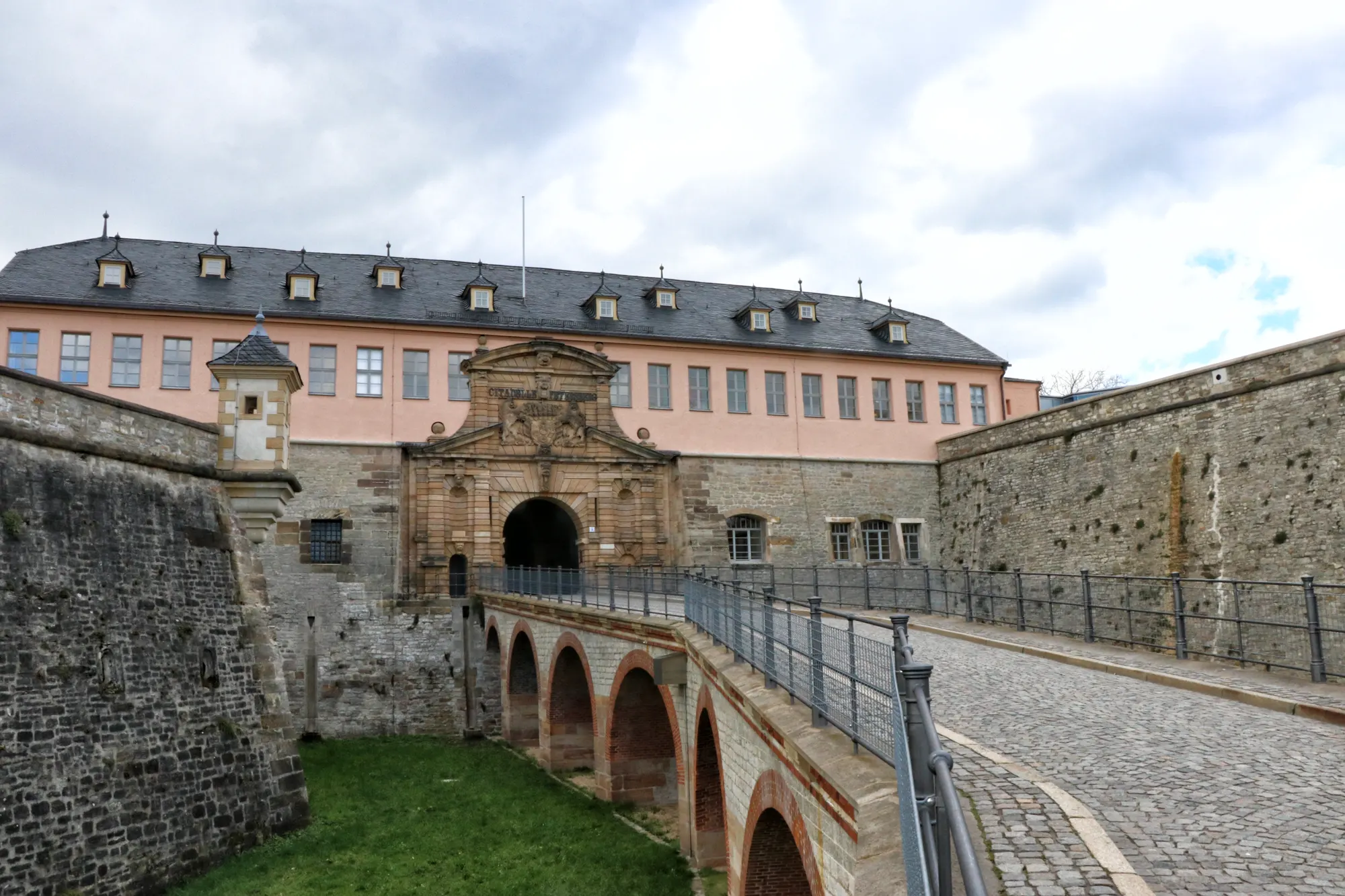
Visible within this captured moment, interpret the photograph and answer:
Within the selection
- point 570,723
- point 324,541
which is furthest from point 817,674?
point 324,541

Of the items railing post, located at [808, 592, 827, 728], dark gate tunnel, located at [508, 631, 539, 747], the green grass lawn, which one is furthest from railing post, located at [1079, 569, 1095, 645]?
dark gate tunnel, located at [508, 631, 539, 747]

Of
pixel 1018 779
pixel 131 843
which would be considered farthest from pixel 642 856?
pixel 1018 779

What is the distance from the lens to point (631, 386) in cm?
3053

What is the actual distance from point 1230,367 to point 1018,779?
18.2 meters

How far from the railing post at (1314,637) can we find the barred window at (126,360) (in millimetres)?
27008

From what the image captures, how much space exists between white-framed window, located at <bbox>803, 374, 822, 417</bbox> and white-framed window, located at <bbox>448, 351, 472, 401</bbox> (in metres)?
10.8

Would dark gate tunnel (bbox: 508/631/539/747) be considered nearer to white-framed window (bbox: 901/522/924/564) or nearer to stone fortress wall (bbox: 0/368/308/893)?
stone fortress wall (bbox: 0/368/308/893)

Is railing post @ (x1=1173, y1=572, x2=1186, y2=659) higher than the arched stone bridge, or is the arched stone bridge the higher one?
railing post @ (x1=1173, y1=572, x2=1186, y2=659)

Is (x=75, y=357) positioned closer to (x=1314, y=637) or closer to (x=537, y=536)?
(x=537, y=536)

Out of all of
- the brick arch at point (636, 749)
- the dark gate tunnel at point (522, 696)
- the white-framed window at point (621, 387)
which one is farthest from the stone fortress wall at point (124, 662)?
the white-framed window at point (621, 387)

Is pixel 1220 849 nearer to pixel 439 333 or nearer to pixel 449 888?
pixel 449 888

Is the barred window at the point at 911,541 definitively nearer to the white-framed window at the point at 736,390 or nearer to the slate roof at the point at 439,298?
the slate roof at the point at 439,298

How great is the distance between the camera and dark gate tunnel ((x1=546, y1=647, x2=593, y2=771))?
70.0ft

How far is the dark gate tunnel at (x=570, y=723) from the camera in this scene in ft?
70.0
